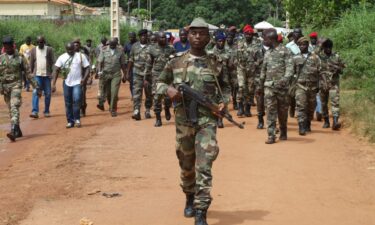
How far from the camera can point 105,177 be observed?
352 inches

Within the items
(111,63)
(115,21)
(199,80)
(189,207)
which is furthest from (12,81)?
(115,21)

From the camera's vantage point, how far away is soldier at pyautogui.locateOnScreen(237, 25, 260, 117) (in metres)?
14.4

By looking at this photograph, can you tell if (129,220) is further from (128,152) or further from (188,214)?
(128,152)

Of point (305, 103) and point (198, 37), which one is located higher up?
point (198, 37)

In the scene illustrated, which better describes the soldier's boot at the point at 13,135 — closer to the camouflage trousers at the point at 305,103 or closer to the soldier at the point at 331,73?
the camouflage trousers at the point at 305,103

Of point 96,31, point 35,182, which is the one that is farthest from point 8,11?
point 35,182

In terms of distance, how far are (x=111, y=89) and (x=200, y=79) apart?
8.79 metres

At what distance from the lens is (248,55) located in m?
14.4

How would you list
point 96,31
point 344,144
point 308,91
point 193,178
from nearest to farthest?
point 193,178 < point 344,144 < point 308,91 < point 96,31

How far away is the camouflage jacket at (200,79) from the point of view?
6.64 meters

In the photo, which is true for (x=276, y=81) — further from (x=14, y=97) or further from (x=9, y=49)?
(x=9, y=49)

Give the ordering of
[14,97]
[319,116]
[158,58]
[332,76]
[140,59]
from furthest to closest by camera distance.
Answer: [319,116]
[140,59]
[158,58]
[332,76]
[14,97]

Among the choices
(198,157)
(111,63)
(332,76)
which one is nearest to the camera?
(198,157)

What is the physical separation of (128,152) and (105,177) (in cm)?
196
